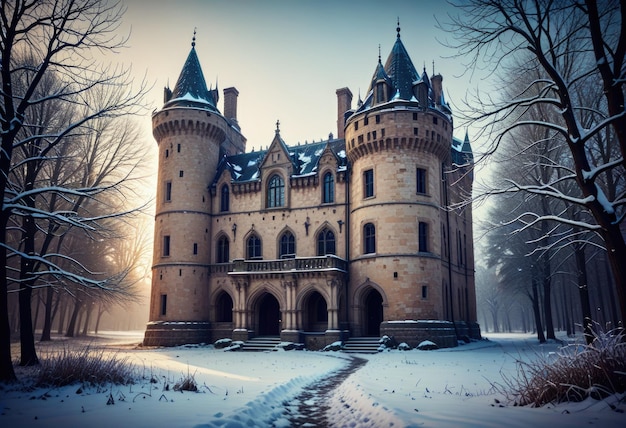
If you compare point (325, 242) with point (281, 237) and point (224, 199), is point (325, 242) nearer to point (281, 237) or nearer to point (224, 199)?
point (281, 237)

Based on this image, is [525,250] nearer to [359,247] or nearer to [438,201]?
[438,201]

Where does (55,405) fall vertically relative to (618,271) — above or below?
below

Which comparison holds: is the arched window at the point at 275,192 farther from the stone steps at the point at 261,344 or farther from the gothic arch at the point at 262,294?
the stone steps at the point at 261,344

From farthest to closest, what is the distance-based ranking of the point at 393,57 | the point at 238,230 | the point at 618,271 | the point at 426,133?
the point at 238,230
the point at 393,57
the point at 426,133
the point at 618,271

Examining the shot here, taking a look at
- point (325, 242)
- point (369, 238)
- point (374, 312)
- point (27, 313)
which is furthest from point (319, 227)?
point (27, 313)

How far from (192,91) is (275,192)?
36.5 ft

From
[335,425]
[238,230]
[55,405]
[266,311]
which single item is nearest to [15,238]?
[238,230]

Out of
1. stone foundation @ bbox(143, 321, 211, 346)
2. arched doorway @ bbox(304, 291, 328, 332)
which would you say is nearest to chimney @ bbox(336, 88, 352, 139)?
arched doorway @ bbox(304, 291, 328, 332)

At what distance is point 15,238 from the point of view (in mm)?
39000

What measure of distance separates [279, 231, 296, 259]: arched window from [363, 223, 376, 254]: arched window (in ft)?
19.4

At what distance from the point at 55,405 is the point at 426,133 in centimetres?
2782

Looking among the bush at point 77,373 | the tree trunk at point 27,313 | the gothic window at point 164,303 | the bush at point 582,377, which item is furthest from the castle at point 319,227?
the bush at point 582,377

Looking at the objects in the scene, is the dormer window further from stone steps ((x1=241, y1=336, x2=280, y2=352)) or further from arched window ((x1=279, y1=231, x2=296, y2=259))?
stone steps ((x1=241, y1=336, x2=280, y2=352))

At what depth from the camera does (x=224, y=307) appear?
38062 mm
